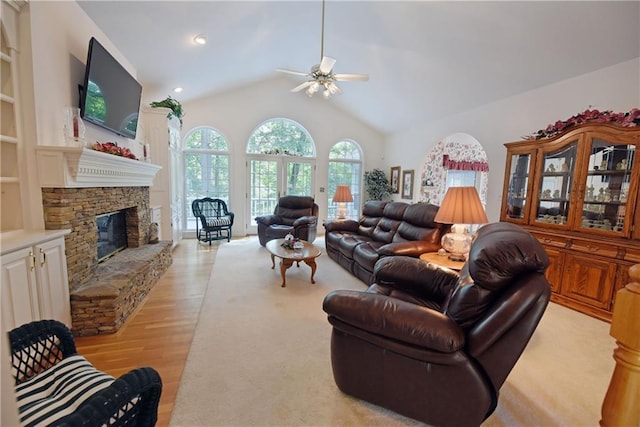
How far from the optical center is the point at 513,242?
134 cm

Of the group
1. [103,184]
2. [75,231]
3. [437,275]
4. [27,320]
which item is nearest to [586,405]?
[437,275]

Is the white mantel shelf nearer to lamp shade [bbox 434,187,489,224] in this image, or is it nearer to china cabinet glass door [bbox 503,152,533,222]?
lamp shade [bbox 434,187,489,224]

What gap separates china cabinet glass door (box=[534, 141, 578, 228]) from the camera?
318cm

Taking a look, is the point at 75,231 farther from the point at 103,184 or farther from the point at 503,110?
the point at 503,110

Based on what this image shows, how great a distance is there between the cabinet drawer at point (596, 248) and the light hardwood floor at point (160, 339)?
154 inches

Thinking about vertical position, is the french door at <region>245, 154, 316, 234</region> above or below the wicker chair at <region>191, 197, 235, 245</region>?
above

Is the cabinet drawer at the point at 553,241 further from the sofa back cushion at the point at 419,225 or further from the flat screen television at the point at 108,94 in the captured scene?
the flat screen television at the point at 108,94

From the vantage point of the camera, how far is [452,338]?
1356 mm

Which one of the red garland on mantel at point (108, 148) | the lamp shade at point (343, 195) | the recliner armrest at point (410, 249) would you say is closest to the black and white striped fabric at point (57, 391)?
the red garland on mantel at point (108, 148)

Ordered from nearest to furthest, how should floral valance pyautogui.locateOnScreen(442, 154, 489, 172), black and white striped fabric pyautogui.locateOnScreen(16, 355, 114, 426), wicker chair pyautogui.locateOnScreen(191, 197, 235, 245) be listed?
black and white striped fabric pyautogui.locateOnScreen(16, 355, 114, 426)
wicker chair pyautogui.locateOnScreen(191, 197, 235, 245)
floral valance pyautogui.locateOnScreen(442, 154, 489, 172)

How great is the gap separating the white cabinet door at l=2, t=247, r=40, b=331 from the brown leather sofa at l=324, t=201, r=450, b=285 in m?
2.97

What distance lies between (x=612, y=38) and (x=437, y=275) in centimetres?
308

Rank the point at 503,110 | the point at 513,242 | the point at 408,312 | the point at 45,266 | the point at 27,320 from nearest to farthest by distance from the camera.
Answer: the point at 513,242 < the point at 408,312 < the point at 27,320 < the point at 45,266 < the point at 503,110

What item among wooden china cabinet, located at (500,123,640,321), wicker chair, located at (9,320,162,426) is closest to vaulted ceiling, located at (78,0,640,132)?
wooden china cabinet, located at (500,123,640,321)
